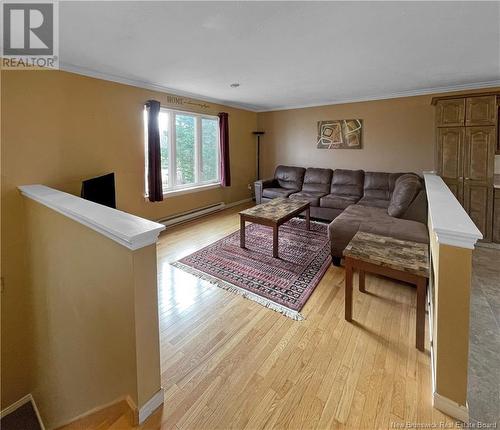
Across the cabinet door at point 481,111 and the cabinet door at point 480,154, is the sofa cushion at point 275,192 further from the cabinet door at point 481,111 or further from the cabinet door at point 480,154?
the cabinet door at point 481,111

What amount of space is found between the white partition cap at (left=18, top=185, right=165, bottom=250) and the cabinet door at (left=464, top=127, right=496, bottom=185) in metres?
4.36

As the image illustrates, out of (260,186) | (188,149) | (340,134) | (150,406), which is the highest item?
(340,134)

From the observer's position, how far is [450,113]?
3844 mm

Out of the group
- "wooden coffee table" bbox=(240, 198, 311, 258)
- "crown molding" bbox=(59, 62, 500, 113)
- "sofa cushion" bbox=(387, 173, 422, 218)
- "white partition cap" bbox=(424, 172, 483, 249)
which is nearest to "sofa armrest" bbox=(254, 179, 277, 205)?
"wooden coffee table" bbox=(240, 198, 311, 258)

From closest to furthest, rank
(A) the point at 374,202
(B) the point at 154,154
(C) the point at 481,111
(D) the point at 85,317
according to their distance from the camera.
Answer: (D) the point at 85,317, (C) the point at 481,111, (B) the point at 154,154, (A) the point at 374,202

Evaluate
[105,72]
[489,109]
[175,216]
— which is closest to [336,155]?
[489,109]

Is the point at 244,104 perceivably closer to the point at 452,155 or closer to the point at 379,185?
the point at 379,185

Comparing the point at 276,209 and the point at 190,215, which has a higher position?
the point at 276,209

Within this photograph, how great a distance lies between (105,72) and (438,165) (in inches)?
189

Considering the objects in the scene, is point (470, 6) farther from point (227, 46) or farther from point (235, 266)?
point (235, 266)

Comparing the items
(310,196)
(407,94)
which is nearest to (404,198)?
(310,196)

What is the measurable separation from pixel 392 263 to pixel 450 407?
0.84 m

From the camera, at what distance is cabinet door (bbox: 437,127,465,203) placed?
3.83 m

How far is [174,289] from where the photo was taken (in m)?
2.65
